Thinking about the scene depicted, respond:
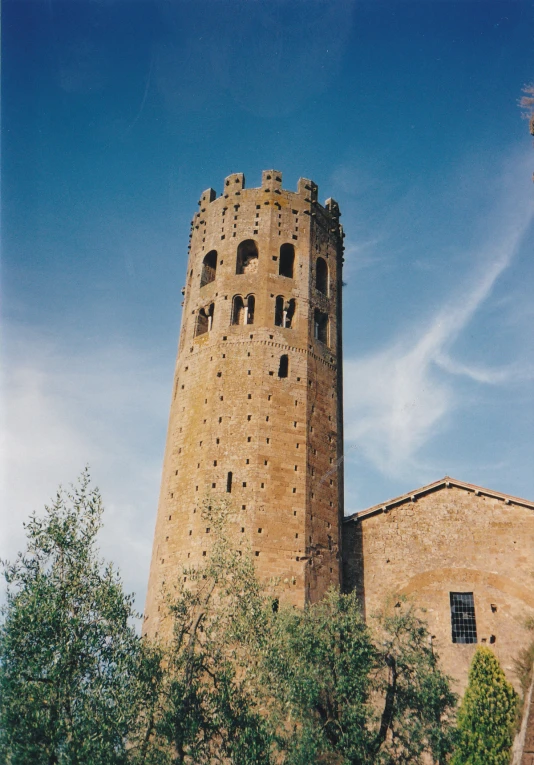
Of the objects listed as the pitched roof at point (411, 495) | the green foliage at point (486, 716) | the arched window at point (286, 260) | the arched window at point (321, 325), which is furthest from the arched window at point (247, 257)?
the green foliage at point (486, 716)

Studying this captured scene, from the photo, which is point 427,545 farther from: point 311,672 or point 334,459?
point 311,672

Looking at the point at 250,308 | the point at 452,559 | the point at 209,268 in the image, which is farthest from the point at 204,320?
the point at 452,559

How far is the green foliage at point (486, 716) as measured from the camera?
18391mm

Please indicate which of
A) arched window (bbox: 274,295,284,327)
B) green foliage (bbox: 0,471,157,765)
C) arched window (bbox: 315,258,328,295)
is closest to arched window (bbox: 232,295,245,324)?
arched window (bbox: 274,295,284,327)

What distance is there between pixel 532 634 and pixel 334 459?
843cm

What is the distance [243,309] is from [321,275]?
4.21 m

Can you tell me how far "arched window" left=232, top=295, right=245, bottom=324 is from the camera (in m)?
26.7

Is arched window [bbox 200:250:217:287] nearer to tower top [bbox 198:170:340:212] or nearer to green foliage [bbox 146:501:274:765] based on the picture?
tower top [bbox 198:170:340:212]

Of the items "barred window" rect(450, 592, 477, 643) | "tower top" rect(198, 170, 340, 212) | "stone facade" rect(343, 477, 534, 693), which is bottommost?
"barred window" rect(450, 592, 477, 643)

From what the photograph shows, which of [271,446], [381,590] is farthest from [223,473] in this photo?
[381,590]

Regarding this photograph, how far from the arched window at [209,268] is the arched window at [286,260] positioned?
2699 mm

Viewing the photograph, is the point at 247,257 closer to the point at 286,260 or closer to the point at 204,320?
the point at 286,260

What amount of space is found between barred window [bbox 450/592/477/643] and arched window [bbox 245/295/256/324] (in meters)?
11.9

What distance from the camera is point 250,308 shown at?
88.0 feet
